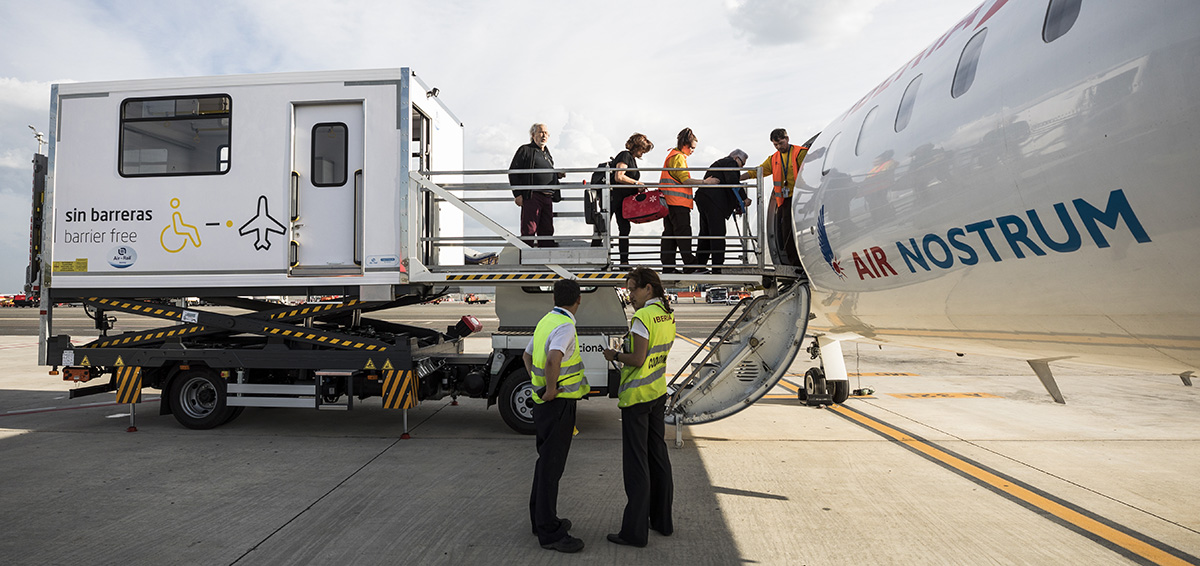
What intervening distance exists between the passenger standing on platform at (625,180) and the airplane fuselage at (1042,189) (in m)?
2.87

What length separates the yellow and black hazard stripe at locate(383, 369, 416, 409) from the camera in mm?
7621

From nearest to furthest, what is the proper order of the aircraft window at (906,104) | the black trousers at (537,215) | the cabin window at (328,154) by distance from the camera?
the aircraft window at (906,104) → the cabin window at (328,154) → the black trousers at (537,215)

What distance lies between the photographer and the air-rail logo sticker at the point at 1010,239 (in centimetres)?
262

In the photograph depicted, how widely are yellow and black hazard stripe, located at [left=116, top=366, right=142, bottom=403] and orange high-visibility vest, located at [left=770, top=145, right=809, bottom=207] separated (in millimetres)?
7447

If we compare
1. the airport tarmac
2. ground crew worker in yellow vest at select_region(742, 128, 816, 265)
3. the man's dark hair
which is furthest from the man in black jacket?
the man's dark hair

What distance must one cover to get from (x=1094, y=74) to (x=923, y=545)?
3.11 meters

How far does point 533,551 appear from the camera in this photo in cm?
438

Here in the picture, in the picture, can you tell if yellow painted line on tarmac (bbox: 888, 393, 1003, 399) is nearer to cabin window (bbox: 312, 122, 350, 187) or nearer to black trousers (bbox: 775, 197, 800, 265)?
black trousers (bbox: 775, 197, 800, 265)

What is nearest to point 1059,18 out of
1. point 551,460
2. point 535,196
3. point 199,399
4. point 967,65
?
point 967,65

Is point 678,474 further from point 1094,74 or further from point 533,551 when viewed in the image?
point 1094,74

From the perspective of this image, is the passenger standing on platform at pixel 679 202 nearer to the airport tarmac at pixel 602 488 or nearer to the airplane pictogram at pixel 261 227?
the airport tarmac at pixel 602 488

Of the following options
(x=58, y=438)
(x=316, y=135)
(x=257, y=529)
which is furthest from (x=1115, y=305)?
(x=58, y=438)

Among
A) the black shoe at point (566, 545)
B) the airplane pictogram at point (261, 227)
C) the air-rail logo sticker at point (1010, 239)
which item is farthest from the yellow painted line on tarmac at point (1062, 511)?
the airplane pictogram at point (261, 227)

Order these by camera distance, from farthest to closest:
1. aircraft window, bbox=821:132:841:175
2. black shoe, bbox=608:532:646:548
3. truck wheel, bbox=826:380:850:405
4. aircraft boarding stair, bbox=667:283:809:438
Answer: truck wheel, bbox=826:380:850:405 → aircraft boarding stair, bbox=667:283:809:438 → aircraft window, bbox=821:132:841:175 → black shoe, bbox=608:532:646:548
